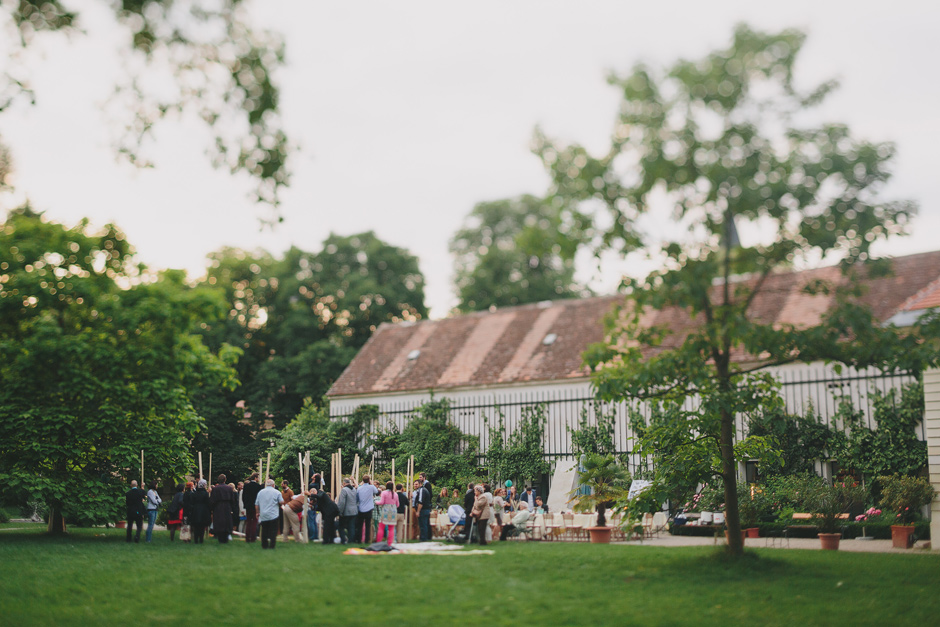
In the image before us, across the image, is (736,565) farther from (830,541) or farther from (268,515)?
(268,515)

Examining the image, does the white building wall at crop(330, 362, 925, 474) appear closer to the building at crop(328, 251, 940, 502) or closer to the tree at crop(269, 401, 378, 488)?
the building at crop(328, 251, 940, 502)

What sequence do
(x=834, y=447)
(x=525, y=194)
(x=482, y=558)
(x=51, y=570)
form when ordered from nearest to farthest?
1. (x=51, y=570)
2. (x=482, y=558)
3. (x=834, y=447)
4. (x=525, y=194)

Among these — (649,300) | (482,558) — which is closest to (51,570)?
(482,558)

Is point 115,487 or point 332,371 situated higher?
point 332,371

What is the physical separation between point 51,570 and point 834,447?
59.4ft

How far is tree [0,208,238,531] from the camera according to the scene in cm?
1881

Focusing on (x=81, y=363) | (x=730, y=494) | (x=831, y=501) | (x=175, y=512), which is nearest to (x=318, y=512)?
(x=175, y=512)

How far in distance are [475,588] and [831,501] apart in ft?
35.3

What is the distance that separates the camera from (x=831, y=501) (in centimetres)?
1884

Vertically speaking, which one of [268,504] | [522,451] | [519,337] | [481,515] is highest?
[519,337]

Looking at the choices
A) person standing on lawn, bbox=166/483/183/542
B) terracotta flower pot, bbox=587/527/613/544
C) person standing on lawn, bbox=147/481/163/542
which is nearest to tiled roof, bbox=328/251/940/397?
terracotta flower pot, bbox=587/527/613/544

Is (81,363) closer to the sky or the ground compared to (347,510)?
closer to the sky

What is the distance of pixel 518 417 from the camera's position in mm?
28312

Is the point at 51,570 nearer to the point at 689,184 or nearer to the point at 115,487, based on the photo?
the point at 115,487
